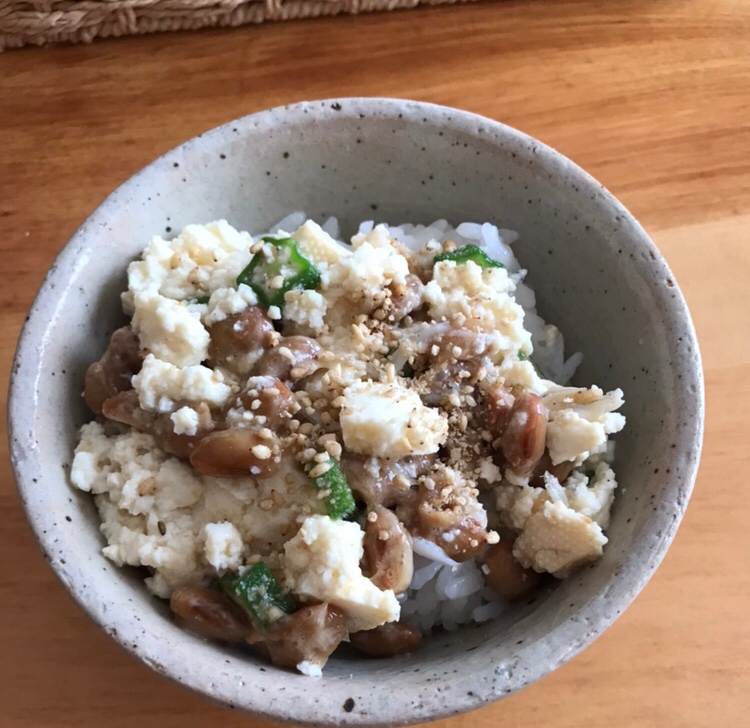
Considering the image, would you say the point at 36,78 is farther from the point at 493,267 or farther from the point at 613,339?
the point at 613,339

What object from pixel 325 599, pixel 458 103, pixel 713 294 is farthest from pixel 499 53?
pixel 325 599

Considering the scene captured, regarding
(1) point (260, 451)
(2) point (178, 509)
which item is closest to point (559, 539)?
(1) point (260, 451)

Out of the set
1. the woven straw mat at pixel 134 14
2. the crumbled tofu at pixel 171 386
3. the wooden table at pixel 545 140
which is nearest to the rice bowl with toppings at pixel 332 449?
the crumbled tofu at pixel 171 386

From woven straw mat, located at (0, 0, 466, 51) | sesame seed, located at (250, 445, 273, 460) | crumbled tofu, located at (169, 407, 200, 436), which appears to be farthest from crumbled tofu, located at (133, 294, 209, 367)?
woven straw mat, located at (0, 0, 466, 51)

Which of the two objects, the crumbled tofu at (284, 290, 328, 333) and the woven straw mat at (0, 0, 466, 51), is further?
the woven straw mat at (0, 0, 466, 51)

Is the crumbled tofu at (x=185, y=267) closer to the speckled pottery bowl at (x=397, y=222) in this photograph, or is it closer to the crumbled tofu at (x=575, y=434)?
the speckled pottery bowl at (x=397, y=222)

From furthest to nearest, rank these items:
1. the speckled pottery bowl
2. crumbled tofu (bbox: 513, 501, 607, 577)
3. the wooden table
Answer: the wooden table → crumbled tofu (bbox: 513, 501, 607, 577) → the speckled pottery bowl

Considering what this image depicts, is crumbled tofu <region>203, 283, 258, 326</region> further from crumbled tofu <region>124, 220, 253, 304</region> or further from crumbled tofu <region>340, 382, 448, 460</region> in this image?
crumbled tofu <region>340, 382, 448, 460</region>
